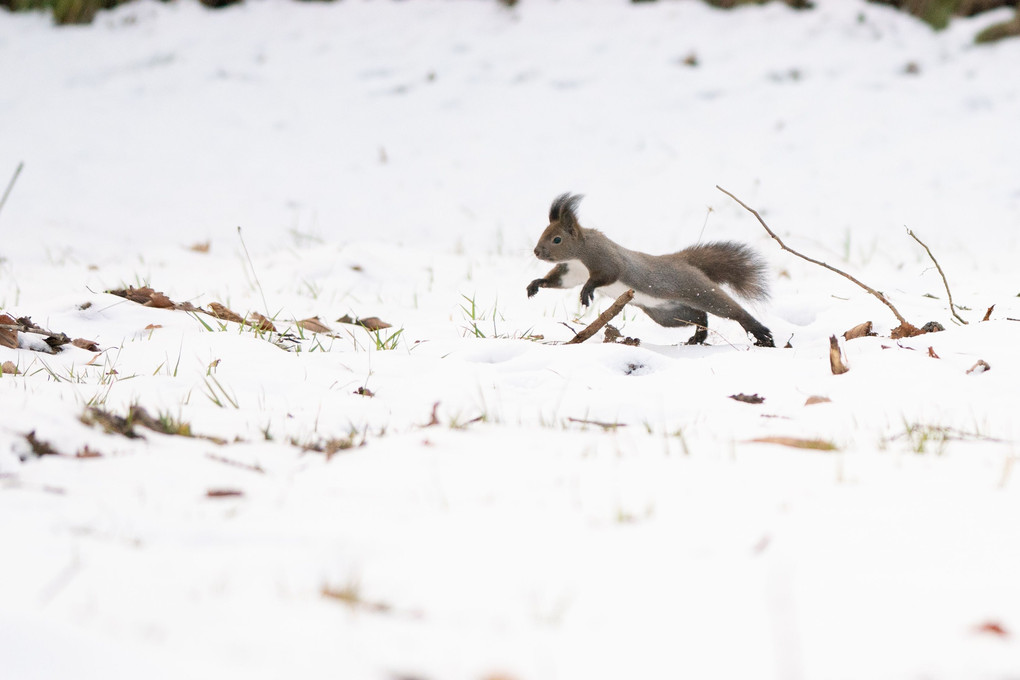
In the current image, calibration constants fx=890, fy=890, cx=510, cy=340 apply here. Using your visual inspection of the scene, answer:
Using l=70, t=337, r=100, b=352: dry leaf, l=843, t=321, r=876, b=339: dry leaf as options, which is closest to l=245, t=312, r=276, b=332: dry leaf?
l=70, t=337, r=100, b=352: dry leaf

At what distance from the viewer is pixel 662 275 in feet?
12.5

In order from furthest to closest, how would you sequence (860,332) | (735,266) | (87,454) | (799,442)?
(735,266), (860,332), (799,442), (87,454)

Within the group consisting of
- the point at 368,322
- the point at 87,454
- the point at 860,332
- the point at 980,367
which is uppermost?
the point at 87,454

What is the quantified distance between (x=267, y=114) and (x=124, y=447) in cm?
746

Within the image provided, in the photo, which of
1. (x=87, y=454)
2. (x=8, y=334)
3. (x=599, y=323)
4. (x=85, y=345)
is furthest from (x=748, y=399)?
(x=8, y=334)

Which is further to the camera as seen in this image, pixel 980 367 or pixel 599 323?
pixel 599 323

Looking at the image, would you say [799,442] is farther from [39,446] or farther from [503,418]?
[39,446]

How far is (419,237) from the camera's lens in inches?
287

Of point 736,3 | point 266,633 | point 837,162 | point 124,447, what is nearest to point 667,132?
point 837,162

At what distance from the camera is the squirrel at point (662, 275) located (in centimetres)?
378

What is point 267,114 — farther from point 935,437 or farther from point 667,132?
point 935,437

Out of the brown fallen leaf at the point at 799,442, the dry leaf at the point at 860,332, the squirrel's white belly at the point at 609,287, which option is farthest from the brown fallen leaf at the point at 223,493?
the dry leaf at the point at 860,332

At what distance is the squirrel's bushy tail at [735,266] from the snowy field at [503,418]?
Answer: 26 cm

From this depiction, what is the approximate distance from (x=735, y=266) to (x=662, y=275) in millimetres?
384
